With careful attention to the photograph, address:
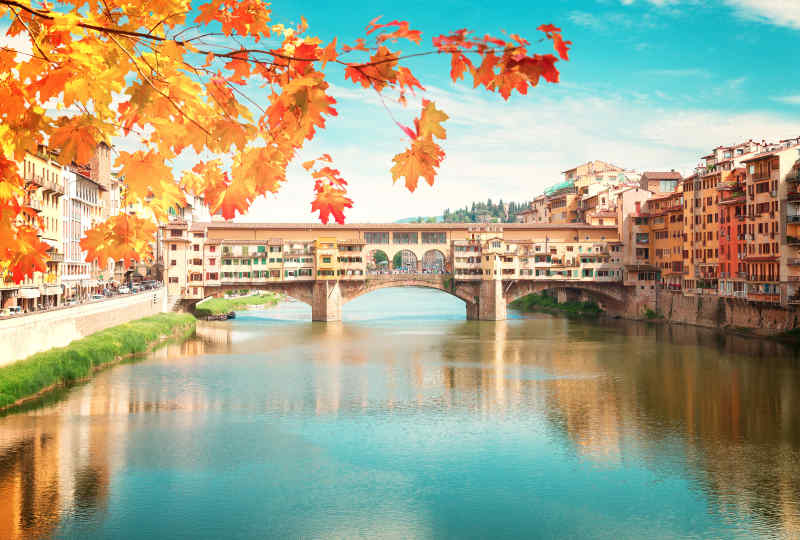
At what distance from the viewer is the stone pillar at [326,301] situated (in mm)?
58000

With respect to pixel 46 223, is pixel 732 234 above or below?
below

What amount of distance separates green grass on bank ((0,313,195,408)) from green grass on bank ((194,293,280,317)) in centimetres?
1483

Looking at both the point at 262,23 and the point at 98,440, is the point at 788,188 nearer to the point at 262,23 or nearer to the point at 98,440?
the point at 98,440

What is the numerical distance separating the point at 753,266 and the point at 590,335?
10.4 m

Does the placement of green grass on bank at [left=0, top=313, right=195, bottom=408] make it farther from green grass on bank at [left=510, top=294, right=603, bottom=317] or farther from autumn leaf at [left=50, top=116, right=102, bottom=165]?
green grass on bank at [left=510, top=294, right=603, bottom=317]

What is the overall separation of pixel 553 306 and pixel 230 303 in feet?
101

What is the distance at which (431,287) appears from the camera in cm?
6078

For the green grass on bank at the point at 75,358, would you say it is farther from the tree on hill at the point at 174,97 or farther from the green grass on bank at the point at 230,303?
the tree on hill at the point at 174,97

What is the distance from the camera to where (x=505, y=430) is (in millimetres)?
22859

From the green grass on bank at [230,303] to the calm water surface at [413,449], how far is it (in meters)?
25.8

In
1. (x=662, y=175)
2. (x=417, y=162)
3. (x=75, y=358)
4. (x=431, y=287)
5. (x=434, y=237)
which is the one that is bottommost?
(x=75, y=358)

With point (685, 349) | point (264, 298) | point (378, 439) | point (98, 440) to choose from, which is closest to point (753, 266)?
point (685, 349)

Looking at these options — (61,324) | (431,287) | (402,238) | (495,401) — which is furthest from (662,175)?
(61,324)

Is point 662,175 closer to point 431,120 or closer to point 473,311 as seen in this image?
point 473,311
